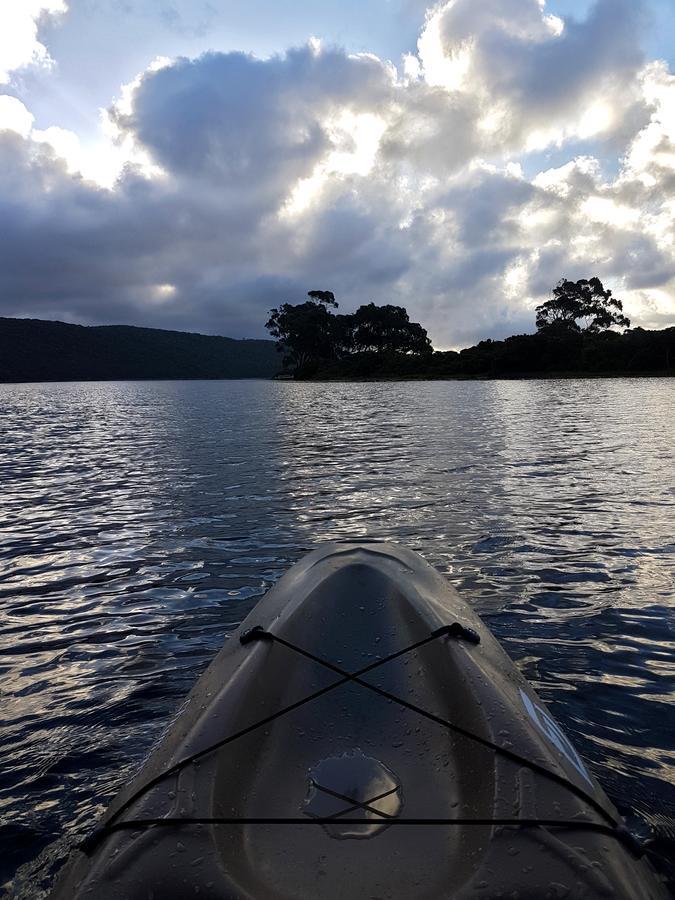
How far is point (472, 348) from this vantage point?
135250 millimetres

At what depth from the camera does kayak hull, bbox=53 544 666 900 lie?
268 cm

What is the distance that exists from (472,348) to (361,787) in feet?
450

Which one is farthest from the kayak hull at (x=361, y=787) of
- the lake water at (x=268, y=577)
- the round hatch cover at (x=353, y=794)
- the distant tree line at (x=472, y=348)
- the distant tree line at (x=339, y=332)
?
the distant tree line at (x=339, y=332)

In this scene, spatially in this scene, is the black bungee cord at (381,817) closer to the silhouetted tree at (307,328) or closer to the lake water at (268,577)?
the lake water at (268,577)

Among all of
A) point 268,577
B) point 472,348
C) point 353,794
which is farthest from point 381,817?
point 472,348

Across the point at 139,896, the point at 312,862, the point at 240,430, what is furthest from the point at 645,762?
the point at 240,430

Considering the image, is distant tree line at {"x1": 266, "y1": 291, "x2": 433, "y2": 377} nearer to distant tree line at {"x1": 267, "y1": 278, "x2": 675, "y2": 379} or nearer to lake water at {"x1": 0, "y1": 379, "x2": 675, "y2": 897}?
distant tree line at {"x1": 267, "y1": 278, "x2": 675, "y2": 379}

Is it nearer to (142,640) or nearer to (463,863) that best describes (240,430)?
(142,640)

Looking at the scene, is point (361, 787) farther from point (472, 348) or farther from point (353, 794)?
point (472, 348)

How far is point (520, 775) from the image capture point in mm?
3234

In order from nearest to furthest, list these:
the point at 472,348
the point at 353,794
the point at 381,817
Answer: the point at 381,817, the point at 353,794, the point at 472,348

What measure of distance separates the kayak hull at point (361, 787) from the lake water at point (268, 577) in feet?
3.96

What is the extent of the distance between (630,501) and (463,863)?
1216cm

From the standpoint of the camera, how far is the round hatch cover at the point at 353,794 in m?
3.13
